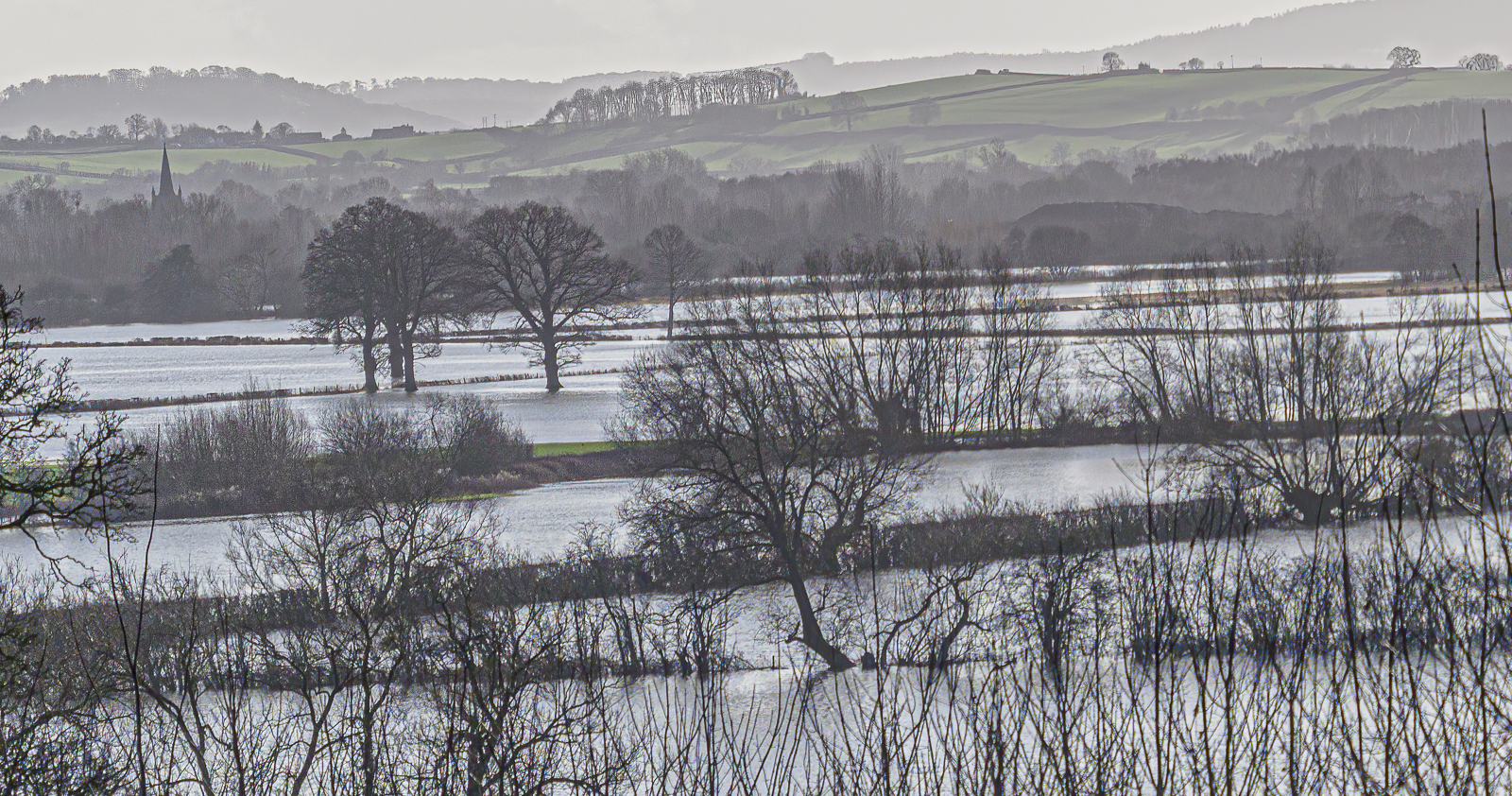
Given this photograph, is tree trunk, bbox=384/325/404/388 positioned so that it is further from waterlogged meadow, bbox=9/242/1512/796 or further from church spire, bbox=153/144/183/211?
church spire, bbox=153/144/183/211

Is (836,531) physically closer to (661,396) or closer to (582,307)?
(661,396)

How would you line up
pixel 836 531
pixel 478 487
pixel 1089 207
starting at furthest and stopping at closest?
pixel 1089 207 → pixel 478 487 → pixel 836 531

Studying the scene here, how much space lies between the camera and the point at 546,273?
65312 millimetres

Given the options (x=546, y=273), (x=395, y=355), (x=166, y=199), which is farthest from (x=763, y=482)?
(x=166, y=199)

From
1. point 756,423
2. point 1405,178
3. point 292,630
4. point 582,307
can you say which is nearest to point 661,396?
point 756,423

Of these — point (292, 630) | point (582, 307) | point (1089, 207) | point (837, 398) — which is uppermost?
point (1089, 207)

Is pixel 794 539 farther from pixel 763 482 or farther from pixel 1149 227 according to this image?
pixel 1149 227

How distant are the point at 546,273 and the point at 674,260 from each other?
1404 centimetres

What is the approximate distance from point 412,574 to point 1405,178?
432ft

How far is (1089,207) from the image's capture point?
404ft

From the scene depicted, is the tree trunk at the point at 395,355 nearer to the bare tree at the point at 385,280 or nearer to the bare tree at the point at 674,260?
the bare tree at the point at 385,280

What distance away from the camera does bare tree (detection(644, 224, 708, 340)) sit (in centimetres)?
7800

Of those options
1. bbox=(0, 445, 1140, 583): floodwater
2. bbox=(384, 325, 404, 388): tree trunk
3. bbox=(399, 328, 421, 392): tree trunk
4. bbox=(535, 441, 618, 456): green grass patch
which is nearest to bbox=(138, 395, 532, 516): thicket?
bbox=(535, 441, 618, 456): green grass patch


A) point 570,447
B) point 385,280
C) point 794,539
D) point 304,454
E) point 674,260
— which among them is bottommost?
point 794,539
